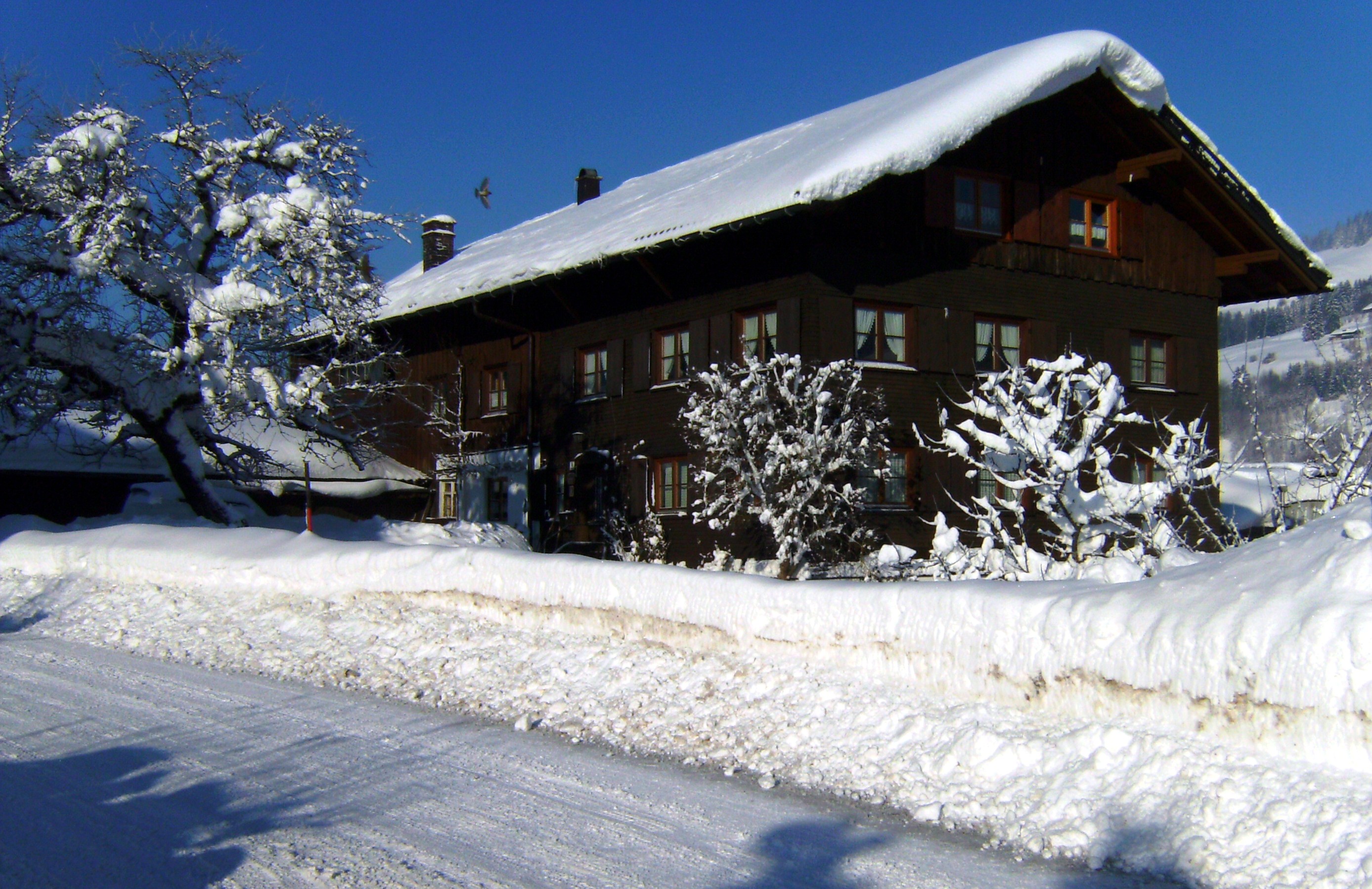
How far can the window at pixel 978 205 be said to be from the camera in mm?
21922

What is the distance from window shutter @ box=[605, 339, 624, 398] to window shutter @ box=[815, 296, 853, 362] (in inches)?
195

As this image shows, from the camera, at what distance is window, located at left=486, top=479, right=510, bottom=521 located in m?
26.8

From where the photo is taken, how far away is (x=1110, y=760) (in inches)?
247

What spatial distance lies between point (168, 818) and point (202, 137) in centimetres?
1591

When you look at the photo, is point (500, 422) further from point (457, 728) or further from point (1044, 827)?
point (1044, 827)

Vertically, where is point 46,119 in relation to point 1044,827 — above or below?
above

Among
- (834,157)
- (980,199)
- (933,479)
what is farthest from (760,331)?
(980,199)

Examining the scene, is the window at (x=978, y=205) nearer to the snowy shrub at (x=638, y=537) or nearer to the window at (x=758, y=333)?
the window at (x=758, y=333)

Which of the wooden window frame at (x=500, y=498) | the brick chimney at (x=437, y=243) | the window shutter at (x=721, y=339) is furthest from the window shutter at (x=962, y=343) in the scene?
the brick chimney at (x=437, y=243)

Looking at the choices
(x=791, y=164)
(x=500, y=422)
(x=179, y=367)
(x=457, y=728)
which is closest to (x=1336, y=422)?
(x=457, y=728)

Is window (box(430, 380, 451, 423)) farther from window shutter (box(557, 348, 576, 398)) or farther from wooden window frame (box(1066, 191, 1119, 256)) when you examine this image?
wooden window frame (box(1066, 191, 1119, 256))

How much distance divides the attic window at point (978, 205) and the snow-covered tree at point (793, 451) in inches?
169

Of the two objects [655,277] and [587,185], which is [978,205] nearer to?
[655,277]

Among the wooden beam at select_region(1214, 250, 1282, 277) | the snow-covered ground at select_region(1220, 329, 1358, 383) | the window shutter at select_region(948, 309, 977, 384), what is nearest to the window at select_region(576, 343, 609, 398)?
the window shutter at select_region(948, 309, 977, 384)
